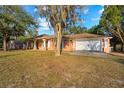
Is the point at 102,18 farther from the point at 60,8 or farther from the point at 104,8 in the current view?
the point at 60,8

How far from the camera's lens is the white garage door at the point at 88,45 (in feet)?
83.1

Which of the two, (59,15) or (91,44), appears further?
(91,44)

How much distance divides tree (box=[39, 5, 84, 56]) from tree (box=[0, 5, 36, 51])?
10.6 metres

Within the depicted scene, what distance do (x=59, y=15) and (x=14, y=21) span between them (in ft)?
42.0

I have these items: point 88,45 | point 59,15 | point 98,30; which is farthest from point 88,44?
point 59,15

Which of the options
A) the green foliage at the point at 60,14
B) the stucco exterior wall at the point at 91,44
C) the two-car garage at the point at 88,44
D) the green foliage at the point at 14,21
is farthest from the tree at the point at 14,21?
the green foliage at the point at 60,14

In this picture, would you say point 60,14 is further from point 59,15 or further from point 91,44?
point 91,44

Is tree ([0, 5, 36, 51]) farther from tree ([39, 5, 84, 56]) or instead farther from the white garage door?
tree ([39, 5, 84, 56])

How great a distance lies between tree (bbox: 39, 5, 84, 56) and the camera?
1480 centimetres

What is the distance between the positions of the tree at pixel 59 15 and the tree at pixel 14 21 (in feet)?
34.9

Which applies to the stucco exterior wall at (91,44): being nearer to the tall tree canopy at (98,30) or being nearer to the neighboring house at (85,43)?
the neighboring house at (85,43)

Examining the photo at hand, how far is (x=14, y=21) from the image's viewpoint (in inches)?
1029
